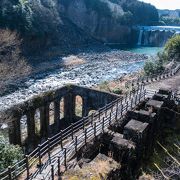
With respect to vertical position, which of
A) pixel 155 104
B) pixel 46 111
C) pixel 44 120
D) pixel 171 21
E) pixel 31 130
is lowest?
pixel 31 130

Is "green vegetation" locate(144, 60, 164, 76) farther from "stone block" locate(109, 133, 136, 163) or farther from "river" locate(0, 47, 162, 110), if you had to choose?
"stone block" locate(109, 133, 136, 163)

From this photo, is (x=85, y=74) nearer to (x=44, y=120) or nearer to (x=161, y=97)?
(x=44, y=120)

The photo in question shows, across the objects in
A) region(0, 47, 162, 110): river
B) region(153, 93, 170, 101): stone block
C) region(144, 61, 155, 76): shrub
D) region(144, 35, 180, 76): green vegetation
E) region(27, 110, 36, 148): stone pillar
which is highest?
region(153, 93, 170, 101): stone block

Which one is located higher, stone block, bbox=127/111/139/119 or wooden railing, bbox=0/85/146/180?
stone block, bbox=127/111/139/119

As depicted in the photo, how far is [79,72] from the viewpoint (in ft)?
189

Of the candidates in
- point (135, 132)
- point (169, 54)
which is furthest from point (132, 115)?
point (169, 54)

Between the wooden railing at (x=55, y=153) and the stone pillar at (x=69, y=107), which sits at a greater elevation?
the wooden railing at (x=55, y=153)

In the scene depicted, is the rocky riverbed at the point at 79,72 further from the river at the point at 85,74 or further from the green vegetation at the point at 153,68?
the green vegetation at the point at 153,68

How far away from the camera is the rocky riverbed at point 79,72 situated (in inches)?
1660

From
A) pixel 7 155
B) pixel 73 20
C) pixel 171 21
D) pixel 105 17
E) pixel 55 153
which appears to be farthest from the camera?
pixel 171 21

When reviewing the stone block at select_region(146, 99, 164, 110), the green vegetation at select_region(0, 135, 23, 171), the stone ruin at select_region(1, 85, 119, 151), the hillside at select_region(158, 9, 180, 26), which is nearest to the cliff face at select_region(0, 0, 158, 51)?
the hillside at select_region(158, 9, 180, 26)

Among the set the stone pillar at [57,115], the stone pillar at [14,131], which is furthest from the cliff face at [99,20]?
the stone pillar at [14,131]

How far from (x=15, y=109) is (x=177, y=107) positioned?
495 inches

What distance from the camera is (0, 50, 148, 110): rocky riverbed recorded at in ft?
138
